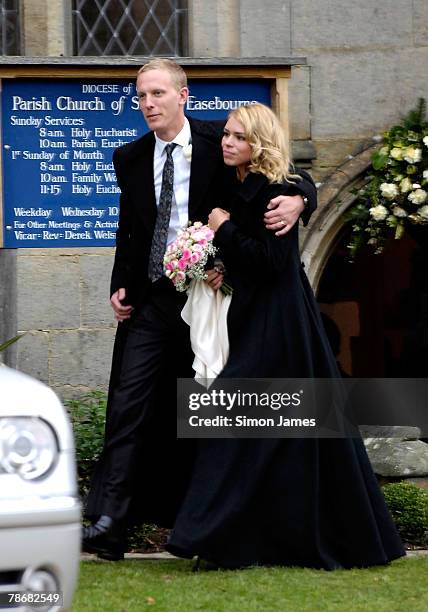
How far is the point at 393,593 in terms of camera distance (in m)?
5.95

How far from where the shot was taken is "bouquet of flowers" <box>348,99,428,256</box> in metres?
9.38

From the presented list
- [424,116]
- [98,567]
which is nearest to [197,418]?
[98,567]

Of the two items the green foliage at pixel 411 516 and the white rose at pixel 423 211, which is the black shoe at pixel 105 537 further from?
the white rose at pixel 423 211

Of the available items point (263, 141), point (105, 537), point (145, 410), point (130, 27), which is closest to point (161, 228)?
point (263, 141)

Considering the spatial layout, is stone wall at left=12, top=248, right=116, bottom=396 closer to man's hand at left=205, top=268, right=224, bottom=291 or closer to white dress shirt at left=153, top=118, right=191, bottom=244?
white dress shirt at left=153, top=118, right=191, bottom=244

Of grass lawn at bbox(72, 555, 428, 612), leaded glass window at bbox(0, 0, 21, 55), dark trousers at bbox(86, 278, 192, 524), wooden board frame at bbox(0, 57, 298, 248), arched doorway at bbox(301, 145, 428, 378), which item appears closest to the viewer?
grass lawn at bbox(72, 555, 428, 612)

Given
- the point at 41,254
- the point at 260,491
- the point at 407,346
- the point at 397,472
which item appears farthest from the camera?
the point at 407,346

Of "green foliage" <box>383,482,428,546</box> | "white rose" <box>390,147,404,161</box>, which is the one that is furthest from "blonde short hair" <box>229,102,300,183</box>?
"white rose" <box>390,147,404,161</box>

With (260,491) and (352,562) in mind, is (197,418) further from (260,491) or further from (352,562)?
(352,562)

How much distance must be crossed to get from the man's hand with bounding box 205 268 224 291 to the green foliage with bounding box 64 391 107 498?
193 cm

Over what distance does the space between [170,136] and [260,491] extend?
1.61 metres

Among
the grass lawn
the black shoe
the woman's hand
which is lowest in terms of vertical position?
the grass lawn

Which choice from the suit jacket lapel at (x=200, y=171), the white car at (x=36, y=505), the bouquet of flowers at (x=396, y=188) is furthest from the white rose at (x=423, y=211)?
the white car at (x=36, y=505)

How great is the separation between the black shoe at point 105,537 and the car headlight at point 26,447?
2085 millimetres
